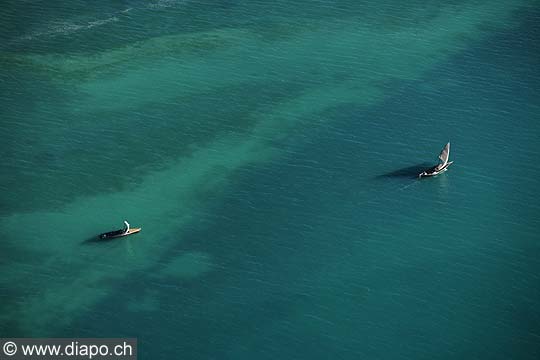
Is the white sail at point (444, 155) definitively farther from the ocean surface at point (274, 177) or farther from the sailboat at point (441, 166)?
the ocean surface at point (274, 177)

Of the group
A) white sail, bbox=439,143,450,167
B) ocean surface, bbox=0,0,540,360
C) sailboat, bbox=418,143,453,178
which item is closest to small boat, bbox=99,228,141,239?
ocean surface, bbox=0,0,540,360

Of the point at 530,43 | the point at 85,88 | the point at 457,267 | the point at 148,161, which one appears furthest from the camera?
the point at 530,43

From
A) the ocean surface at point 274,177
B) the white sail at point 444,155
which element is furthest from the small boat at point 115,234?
the white sail at point 444,155

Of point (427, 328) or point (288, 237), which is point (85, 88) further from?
point (427, 328)

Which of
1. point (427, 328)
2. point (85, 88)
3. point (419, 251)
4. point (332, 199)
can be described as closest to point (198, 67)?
point (85, 88)

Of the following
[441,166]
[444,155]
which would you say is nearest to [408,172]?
[441,166]
